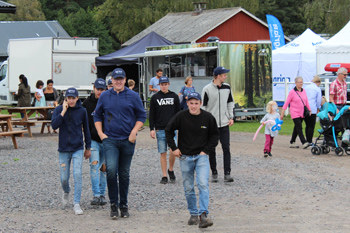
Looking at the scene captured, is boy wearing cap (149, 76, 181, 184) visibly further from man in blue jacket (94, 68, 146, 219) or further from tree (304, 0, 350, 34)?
tree (304, 0, 350, 34)

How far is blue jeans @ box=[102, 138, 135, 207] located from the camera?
7418 mm

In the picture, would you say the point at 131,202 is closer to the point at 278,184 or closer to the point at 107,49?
the point at 278,184

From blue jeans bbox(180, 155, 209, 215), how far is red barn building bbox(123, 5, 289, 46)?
3203 centimetres

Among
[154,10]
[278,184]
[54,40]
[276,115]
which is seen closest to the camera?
[278,184]

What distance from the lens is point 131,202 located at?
8531mm

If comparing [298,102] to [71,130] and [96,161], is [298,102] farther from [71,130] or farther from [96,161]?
[71,130]

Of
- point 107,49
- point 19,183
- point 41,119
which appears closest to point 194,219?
point 19,183

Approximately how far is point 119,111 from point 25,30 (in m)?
52.5

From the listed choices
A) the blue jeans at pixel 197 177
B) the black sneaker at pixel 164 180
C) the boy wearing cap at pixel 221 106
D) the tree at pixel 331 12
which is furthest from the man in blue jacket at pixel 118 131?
the tree at pixel 331 12

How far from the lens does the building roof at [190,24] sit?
3981cm

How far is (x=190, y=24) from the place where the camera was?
41781 millimetres

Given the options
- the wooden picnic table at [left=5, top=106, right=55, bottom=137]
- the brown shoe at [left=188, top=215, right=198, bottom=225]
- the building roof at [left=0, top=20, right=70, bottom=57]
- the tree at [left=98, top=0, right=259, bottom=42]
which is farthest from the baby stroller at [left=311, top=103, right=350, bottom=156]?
the building roof at [left=0, top=20, right=70, bottom=57]

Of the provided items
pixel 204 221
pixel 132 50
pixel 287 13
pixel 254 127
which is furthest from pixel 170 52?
pixel 287 13

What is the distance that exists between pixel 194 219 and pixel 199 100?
4.69 ft
